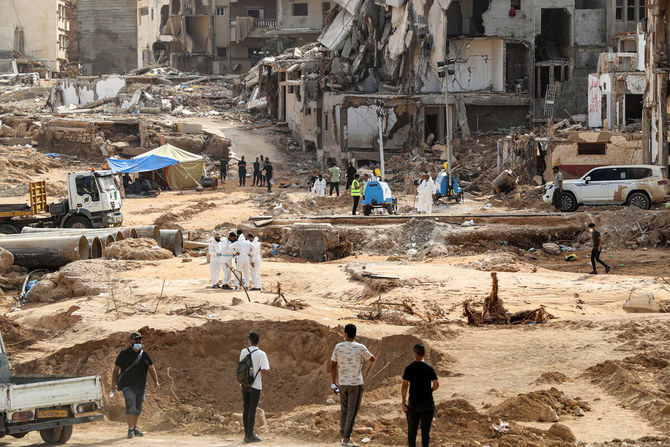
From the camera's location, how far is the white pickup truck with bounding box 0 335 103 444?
32.7 feet

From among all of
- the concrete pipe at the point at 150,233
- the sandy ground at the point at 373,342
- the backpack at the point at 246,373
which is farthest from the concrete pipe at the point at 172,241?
the backpack at the point at 246,373

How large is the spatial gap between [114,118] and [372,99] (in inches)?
601

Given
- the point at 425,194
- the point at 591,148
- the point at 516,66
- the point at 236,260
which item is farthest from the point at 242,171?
the point at 236,260

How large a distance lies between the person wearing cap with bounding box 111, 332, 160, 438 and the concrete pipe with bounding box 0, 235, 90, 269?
10889mm

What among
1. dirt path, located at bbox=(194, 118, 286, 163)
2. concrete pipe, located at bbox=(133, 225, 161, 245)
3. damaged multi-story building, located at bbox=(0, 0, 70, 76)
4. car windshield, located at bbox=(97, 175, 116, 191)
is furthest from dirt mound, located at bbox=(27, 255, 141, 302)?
damaged multi-story building, located at bbox=(0, 0, 70, 76)

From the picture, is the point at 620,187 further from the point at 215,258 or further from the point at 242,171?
the point at 242,171

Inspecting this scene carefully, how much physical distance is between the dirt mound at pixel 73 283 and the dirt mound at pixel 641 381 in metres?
10.0

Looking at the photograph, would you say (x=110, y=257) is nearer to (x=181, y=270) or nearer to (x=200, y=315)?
(x=181, y=270)

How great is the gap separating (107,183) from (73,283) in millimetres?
8273

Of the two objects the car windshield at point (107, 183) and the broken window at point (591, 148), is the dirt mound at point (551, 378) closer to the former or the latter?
the car windshield at point (107, 183)

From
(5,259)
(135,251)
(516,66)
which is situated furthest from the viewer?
(516,66)

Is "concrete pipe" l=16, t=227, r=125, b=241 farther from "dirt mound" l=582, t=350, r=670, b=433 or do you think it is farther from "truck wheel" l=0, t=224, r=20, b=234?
"dirt mound" l=582, t=350, r=670, b=433

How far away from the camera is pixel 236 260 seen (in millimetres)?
17891

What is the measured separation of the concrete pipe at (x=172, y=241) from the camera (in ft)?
80.0
